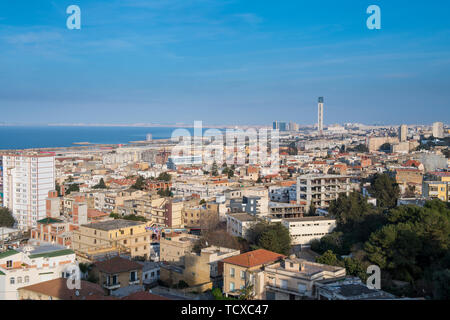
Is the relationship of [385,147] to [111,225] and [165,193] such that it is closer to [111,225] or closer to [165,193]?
[165,193]

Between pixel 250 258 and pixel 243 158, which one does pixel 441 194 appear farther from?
pixel 243 158

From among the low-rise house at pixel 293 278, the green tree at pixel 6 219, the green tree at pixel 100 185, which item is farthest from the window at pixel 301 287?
the green tree at pixel 100 185

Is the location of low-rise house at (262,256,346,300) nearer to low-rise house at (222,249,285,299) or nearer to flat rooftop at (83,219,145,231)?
low-rise house at (222,249,285,299)

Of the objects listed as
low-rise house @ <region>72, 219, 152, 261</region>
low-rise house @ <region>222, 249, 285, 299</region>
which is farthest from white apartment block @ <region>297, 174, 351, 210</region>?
low-rise house @ <region>222, 249, 285, 299</region>

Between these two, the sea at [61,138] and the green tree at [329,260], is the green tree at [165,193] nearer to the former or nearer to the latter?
the green tree at [329,260]
